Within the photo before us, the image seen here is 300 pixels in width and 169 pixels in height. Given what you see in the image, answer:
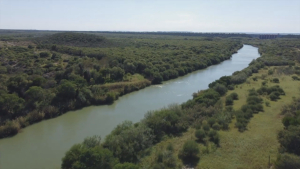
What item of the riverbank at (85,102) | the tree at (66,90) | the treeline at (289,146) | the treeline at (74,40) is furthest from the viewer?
the treeline at (74,40)

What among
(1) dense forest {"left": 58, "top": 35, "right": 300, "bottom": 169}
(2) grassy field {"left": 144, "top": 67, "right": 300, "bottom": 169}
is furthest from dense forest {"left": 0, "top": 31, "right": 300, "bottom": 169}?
(2) grassy field {"left": 144, "top": 67, "right": 300, "bottom": 169}

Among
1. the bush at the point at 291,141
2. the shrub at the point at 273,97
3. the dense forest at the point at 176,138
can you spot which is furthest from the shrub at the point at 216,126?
the shrub at the point at 273,97

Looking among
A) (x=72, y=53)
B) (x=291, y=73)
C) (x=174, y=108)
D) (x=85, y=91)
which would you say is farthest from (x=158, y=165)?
(x=72, y=53)

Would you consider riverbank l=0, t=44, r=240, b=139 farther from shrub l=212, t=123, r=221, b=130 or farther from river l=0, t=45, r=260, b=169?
shrub l=212, t=123, r=221, b=130

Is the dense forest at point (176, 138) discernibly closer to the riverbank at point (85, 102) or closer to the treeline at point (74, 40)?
the riverbank at point (85, 102)

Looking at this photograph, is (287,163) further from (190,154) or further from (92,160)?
(92,160)


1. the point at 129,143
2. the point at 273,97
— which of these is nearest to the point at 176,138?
the point at 129,143

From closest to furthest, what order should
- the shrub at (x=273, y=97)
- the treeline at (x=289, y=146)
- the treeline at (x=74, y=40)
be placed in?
the treeline at (x=289, y=146)
the shrub at (x=273, y=97)
the treeline at (x=74, y=40)

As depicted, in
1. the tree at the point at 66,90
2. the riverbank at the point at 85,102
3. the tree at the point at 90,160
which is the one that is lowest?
the riverbank at the point at 85,102
